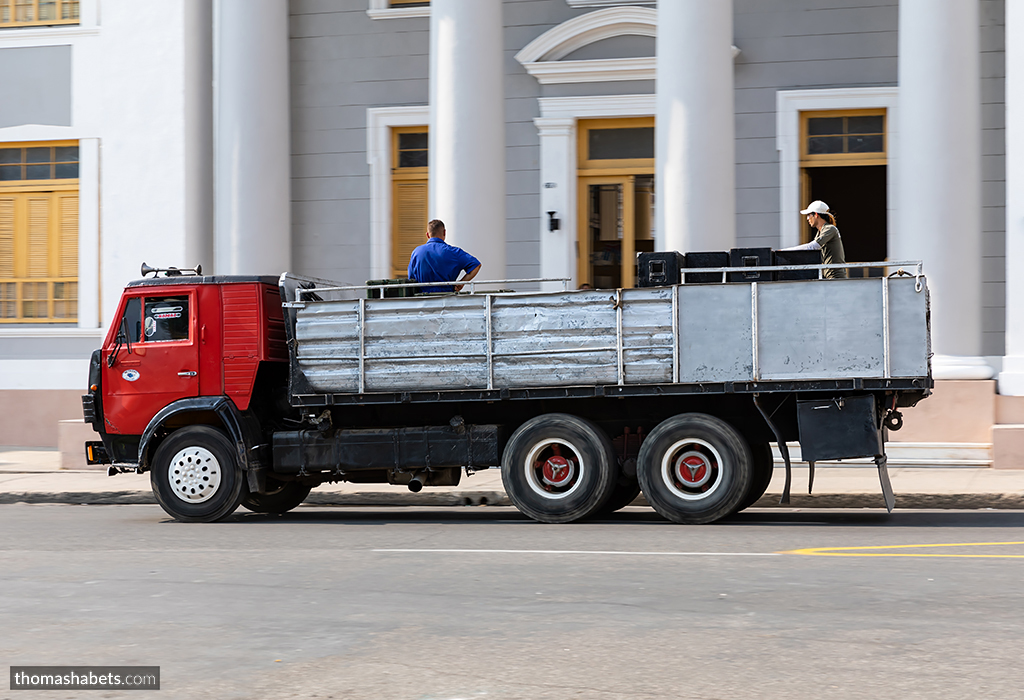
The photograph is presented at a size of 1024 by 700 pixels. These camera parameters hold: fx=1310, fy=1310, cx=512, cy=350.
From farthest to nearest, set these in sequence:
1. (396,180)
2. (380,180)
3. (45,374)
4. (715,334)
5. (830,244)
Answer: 1. (396,180)
2. (380,180)
3. (45,374)
4. (830,244)
5. (715,334)

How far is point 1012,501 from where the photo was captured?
12609 millimetres

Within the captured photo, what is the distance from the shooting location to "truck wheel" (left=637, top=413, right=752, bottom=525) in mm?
11062

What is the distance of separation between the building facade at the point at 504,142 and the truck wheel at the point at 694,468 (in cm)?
535

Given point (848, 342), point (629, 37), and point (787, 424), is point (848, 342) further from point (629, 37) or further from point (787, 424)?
point (629, 37)

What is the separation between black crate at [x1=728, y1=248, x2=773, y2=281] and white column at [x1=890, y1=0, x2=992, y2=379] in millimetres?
5109

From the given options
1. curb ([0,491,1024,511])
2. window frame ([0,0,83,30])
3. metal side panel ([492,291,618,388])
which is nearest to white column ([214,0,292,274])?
window frame ([0,0,83,30])

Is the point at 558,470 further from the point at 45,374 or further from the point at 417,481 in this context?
the point at 45,374

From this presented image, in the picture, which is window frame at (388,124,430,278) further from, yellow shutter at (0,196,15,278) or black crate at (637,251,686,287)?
black crate at (637,251,686,287)

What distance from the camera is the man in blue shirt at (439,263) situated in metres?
12.8

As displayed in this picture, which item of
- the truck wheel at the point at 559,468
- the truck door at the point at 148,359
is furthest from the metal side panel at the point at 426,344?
the truck door at the point at 148,359

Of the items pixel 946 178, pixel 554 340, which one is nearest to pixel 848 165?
pixel 946 178

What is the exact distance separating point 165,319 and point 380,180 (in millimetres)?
7913

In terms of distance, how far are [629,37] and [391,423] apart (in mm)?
8607

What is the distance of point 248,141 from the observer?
19.0 m
